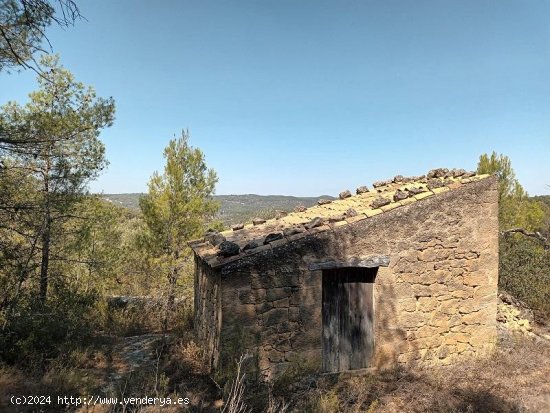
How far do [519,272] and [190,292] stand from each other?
8.81m

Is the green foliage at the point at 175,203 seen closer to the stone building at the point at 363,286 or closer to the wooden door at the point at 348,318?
the stone building at the point at 363,286

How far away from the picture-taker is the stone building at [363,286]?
17.4 ft

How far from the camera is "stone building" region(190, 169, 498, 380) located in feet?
17.4

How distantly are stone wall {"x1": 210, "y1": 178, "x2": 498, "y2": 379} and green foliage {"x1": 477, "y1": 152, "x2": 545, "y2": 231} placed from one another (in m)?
11.0

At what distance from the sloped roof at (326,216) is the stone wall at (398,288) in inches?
→ 5.0

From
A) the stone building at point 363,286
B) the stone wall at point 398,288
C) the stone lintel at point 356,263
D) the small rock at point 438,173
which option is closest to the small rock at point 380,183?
the small rock at point 438,173

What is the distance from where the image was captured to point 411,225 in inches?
245

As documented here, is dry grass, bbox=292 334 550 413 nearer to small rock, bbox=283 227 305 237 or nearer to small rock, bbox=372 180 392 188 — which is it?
small rock, bbox=283 227 305 237

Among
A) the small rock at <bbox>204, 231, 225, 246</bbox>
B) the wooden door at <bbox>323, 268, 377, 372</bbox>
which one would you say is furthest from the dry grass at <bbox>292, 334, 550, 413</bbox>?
the small rock at <bbox>204, 231, 225, 246</bbox>

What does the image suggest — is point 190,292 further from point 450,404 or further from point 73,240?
→ point 450,404

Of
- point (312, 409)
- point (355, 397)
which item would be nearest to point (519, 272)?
point (355, 397)

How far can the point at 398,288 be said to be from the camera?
20.1 ft

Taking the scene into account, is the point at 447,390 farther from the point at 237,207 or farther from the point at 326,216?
the point at 237,207

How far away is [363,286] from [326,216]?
1477 mm
